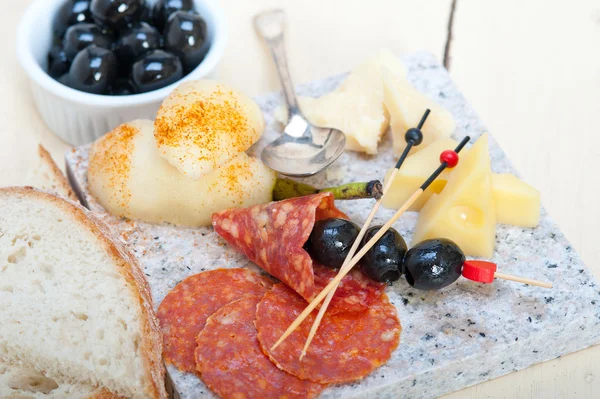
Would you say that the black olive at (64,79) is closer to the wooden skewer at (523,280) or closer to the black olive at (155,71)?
the black olive at (155,71)

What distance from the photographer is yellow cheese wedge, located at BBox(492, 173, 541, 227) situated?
2770 mm

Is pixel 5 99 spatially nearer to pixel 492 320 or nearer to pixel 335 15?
pixel 335 15

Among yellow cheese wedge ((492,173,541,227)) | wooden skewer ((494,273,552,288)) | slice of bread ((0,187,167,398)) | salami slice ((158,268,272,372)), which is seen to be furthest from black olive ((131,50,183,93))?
wooden skewer ((494,273,552,288))

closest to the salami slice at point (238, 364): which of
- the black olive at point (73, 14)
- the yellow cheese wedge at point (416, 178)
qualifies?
the yellow cheese wedge at point (416, 178)

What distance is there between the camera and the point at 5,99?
3604mm

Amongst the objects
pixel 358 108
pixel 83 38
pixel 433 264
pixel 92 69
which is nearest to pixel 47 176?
pixel 92 69

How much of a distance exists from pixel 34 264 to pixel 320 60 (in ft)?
5.97

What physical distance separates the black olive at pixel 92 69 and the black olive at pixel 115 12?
16 centimetres

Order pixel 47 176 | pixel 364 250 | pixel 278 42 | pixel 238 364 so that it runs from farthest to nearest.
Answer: pixel 278 42 < pixel 47 176 < pixel 364 250 < pixel 238 364

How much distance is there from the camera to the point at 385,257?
2566mm

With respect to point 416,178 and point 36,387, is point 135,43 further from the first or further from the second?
point 36,387

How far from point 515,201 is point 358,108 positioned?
70 centimetres

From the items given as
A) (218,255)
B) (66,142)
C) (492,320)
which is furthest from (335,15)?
(492,320)

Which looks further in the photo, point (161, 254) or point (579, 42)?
point (579, 42)
